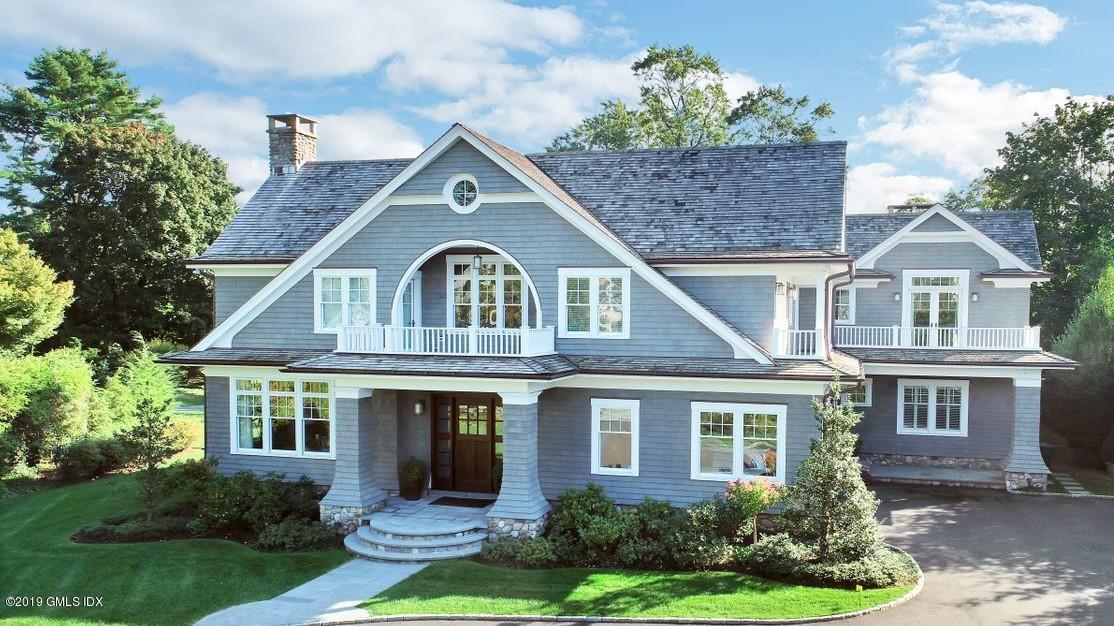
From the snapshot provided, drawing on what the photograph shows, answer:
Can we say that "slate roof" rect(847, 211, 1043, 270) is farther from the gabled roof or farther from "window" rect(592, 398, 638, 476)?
"window" rect(592, 398, 638, 476)

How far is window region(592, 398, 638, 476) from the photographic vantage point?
16891mm

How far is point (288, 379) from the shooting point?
19062 millimetres

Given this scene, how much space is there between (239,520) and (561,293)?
8879 mm

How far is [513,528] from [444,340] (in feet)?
14.4

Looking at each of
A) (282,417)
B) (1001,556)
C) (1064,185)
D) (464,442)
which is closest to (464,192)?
(464,442)

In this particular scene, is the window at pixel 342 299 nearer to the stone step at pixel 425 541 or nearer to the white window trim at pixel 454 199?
the white window trim at pixel 454 199

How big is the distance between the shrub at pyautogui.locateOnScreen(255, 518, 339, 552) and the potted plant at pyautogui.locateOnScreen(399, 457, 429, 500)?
2403 millimetres

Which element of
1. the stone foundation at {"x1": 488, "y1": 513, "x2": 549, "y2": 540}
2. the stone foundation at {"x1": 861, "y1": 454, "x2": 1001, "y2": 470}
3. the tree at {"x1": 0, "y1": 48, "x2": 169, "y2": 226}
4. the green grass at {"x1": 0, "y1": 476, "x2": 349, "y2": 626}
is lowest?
the stone foundation at {"x1": 861, "y1": 454, "x2": 1001, "y2": 470}

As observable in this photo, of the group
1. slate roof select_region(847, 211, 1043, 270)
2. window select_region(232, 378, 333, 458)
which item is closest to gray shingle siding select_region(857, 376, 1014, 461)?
slate roof select_region(847, 211, 1043, 270)

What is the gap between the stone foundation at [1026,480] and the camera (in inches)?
834

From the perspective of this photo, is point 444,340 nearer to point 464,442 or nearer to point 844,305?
point 464,442

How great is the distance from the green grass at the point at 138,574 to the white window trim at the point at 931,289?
18990mm

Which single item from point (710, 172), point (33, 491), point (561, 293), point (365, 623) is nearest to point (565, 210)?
point (561, 293)

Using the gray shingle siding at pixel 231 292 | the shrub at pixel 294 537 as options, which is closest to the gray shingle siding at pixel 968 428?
the shrub at pixel 294 537
